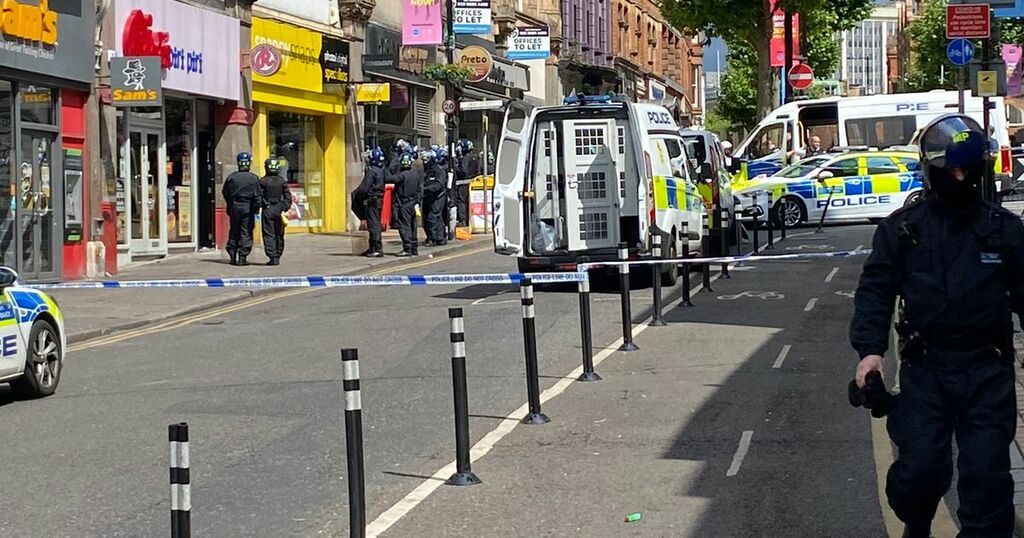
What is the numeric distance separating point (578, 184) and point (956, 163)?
13.7 m

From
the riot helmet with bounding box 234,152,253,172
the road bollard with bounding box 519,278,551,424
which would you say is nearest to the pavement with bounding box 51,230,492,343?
the riot helmet with bounding box 234,152,253,172

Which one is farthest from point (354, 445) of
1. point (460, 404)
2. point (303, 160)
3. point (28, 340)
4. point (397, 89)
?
point (397, 89)

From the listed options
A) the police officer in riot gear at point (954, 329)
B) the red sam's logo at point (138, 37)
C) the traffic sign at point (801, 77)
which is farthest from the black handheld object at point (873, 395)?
the traffic sign at point (801, 77)

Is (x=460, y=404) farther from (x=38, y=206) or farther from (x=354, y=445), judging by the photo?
(x=38, y=206)

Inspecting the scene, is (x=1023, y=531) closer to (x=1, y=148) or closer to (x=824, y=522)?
(x=824, y=522)

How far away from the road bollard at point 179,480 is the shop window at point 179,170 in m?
22.9

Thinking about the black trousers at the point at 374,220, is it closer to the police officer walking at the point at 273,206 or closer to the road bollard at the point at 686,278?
the police officer walking at the point at 273,206

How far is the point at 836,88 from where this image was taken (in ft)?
388

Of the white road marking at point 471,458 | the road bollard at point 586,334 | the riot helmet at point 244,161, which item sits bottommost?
the white road marking at point 471,458

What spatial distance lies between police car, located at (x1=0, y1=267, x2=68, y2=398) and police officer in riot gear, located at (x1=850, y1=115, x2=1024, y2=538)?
731 centimetres

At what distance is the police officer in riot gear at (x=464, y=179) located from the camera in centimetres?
3444

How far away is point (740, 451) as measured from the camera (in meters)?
9.12

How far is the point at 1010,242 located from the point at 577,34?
2062 inches

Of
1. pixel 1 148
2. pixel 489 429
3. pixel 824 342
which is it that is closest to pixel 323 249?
pixel 1 148
